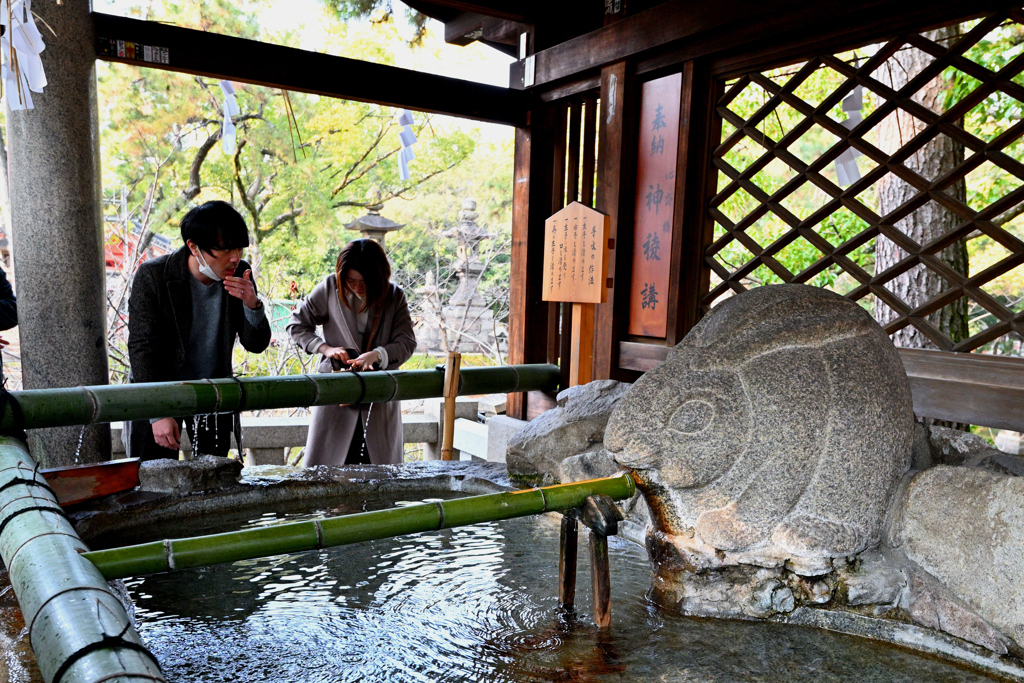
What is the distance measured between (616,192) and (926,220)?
113 inches

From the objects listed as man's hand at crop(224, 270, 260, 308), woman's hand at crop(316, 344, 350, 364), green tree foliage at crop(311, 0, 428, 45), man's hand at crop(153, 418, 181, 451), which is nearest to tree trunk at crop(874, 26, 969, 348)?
woman's hand at crop(316, 344, 350, 364)

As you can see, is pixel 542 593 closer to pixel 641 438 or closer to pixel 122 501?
pixel 641 438

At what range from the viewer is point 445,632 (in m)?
2.05

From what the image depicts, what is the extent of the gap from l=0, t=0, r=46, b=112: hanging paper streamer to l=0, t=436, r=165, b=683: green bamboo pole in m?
1.79

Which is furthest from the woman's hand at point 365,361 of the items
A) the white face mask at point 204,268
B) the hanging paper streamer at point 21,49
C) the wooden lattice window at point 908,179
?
the wooden lattice window at point 908,179

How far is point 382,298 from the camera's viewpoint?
3969 mm

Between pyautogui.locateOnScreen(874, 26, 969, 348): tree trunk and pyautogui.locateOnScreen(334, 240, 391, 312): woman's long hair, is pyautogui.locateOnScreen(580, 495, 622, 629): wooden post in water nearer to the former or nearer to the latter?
pyautogui.locateOnScreen(334, 240, 391, 312): woman's long hair

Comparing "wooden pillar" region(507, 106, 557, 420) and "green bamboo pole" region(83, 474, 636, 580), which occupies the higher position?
"wooden pillar" region(507, 106, 557, 420)

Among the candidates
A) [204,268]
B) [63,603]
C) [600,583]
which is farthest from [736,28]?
[63,603]

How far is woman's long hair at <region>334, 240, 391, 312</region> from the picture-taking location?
3.80 m

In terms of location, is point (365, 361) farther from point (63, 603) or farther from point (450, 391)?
point (63, 603)

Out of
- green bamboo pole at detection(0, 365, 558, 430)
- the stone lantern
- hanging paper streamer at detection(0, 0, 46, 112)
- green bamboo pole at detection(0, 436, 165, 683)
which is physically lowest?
green bamboo pole at detection(0, 436, 165, 683)

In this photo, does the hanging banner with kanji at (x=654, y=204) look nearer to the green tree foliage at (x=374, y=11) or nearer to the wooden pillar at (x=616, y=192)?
the wooden pillar at (x=616, y=192)

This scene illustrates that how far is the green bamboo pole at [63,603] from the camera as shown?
4.11ft
